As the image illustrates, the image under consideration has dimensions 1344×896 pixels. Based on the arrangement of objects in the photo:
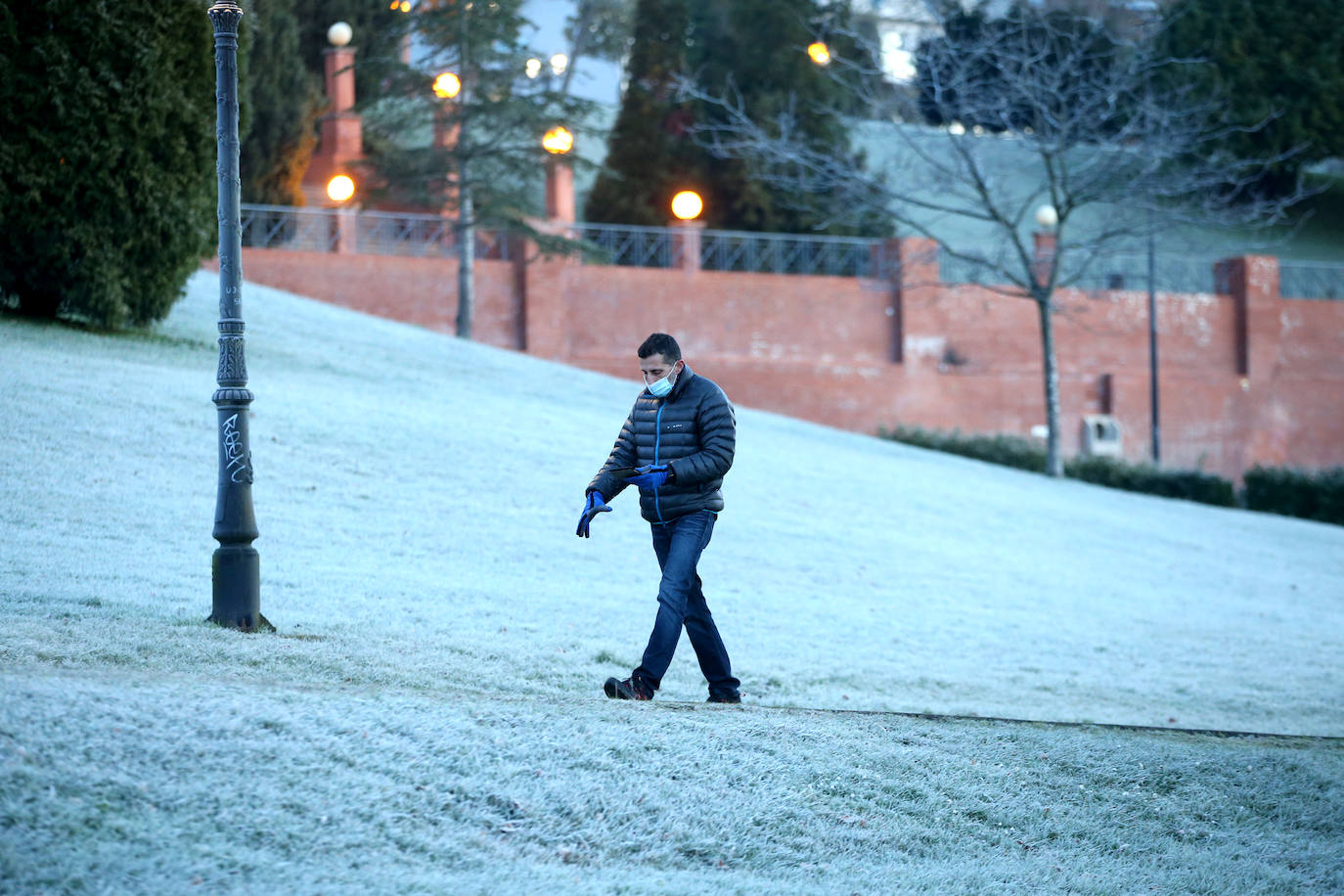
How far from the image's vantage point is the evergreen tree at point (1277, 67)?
3869cm

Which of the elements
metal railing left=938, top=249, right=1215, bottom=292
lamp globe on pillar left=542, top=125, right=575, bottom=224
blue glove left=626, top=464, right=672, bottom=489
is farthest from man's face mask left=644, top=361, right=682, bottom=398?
metal railing left=938, top=249, right=1215, bottom=292

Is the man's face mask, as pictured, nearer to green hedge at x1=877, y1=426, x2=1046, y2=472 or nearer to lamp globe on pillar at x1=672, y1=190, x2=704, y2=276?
green hedge at x1=877, y1=426, x2=1046, y2=472

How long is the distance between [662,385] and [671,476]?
1.47ft

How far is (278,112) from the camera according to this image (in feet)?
92.7

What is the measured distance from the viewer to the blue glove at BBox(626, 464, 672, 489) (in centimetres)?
613

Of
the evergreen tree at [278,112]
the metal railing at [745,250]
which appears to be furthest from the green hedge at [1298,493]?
the evergreen tree at [278,112]

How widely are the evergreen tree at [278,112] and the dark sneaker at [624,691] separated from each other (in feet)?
78.5

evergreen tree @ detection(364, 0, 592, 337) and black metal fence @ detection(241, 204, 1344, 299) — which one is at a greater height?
evergreen tree @ detection(364, 0, 592, 337)

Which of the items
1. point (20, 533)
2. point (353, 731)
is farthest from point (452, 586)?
point (353, 731)

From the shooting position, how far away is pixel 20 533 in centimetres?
880

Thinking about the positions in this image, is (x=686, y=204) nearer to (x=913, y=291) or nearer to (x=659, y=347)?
(x=913, y=291)

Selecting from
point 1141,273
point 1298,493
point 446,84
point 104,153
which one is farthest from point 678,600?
point 1141,273

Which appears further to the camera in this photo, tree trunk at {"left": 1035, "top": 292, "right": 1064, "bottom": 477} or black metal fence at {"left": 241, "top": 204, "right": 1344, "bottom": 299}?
black metal fence at {"left": 241, "top": 204, "right": 1344, "bottom": 299}

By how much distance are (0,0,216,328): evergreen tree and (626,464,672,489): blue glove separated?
34.6ft
